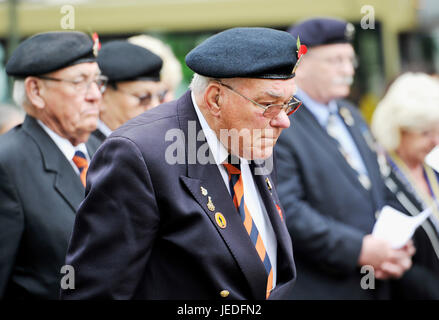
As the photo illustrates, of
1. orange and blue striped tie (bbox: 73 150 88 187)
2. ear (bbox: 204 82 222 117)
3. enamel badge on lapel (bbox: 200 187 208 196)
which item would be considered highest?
ear (bbox: 204 82 222 117)

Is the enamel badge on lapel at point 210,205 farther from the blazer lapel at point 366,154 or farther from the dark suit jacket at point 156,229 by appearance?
the blazer lapel at point 366,154

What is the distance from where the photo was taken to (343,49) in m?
4.32

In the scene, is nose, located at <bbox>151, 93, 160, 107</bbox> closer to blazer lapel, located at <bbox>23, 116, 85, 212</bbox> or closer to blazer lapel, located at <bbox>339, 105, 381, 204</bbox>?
blazer lapel, located at <bbox>23, 116, 85, 212</bbox>

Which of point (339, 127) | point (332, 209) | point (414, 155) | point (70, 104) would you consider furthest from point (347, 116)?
point (70, 104)

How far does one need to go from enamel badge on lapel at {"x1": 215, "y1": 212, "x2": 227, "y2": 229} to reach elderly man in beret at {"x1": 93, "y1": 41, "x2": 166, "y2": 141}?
1.57 metres

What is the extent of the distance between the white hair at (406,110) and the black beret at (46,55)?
86.8 inches

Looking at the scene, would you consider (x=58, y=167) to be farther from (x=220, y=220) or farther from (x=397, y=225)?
(x=397, y=225)

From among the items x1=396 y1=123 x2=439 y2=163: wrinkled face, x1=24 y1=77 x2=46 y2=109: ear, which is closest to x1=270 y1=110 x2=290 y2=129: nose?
x1=24 y1=77 x2=46 y2=109: ear

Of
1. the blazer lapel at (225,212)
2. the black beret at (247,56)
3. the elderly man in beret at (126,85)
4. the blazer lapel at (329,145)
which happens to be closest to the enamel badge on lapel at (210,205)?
the blazer lapel at (225,212)

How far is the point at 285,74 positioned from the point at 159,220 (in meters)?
0.69

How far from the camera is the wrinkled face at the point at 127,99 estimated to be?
11.9 ft

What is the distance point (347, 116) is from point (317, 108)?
0.83 feet

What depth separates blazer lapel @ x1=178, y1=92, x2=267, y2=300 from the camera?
215 cm
